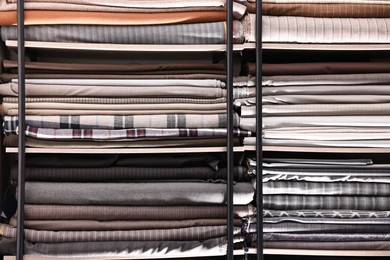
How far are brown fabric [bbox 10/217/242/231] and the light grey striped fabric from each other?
1.67 ft

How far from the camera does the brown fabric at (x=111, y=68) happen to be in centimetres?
120

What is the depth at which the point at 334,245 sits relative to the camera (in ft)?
4.00

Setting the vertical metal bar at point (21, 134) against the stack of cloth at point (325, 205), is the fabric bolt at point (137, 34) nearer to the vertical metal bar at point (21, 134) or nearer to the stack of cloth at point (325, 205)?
the vertical metal bar at point (21, 134)

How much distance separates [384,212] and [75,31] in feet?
3.13

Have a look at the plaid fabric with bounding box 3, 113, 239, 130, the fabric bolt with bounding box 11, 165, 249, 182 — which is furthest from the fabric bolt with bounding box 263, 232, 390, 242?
the plaid fabric with bounding box 3, 113, 239, 130

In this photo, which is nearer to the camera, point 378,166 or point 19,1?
point 19,1

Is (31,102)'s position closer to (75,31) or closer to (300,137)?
(75,31)

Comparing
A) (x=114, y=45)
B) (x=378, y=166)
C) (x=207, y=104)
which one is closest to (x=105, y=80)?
(x=114, y=45)

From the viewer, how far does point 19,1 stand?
1.12m

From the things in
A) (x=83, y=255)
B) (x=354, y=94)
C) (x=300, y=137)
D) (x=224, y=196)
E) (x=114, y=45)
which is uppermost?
(x=114, y=45)

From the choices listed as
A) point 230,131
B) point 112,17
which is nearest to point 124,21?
point 112,17

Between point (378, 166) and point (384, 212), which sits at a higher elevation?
point (378, 166)

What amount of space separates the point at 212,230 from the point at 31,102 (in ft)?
1.88

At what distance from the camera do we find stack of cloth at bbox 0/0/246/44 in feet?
3.82
